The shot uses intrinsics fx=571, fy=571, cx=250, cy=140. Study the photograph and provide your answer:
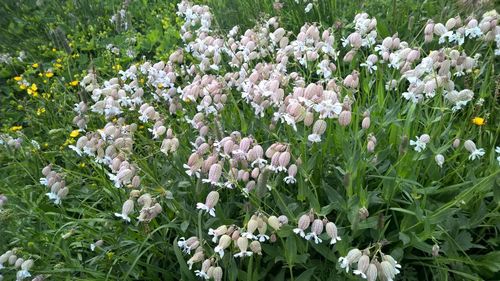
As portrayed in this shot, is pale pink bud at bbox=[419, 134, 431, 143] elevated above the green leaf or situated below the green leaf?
above

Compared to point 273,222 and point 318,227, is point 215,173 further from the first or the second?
point 318,227

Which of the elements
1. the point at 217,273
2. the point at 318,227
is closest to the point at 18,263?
the point at 217,273

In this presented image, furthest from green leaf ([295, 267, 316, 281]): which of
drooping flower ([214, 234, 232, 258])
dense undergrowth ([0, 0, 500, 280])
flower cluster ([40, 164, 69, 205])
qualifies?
flower cluster ([40, 164, 69, 205])

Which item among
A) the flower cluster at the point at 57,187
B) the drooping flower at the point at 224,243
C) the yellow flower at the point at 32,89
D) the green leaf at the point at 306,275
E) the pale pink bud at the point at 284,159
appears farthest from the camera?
the yellow flower at the point at 32,89

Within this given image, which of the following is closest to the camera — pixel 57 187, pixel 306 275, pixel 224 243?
pixel 224 243

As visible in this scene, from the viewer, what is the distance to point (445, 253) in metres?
2.32

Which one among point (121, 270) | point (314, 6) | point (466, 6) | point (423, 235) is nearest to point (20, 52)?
point (314, 6)

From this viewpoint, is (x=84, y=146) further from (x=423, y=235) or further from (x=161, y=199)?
(x=423, y=235)

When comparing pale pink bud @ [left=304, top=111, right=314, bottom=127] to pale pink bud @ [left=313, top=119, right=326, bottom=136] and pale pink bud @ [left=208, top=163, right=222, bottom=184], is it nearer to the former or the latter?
pale pink bud @ [left=313, top=119, right=326, bottom=136]

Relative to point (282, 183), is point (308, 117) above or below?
above

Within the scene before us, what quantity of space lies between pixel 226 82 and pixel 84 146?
813 millimetres

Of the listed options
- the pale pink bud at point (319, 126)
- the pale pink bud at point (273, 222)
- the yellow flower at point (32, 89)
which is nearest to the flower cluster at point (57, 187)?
the pale pink bud at point (273, 222)

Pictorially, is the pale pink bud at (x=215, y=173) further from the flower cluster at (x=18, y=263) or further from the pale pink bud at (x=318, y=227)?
the flower cluster at (x=18, y=263)

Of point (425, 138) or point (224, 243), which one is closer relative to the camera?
point (224, 243)
